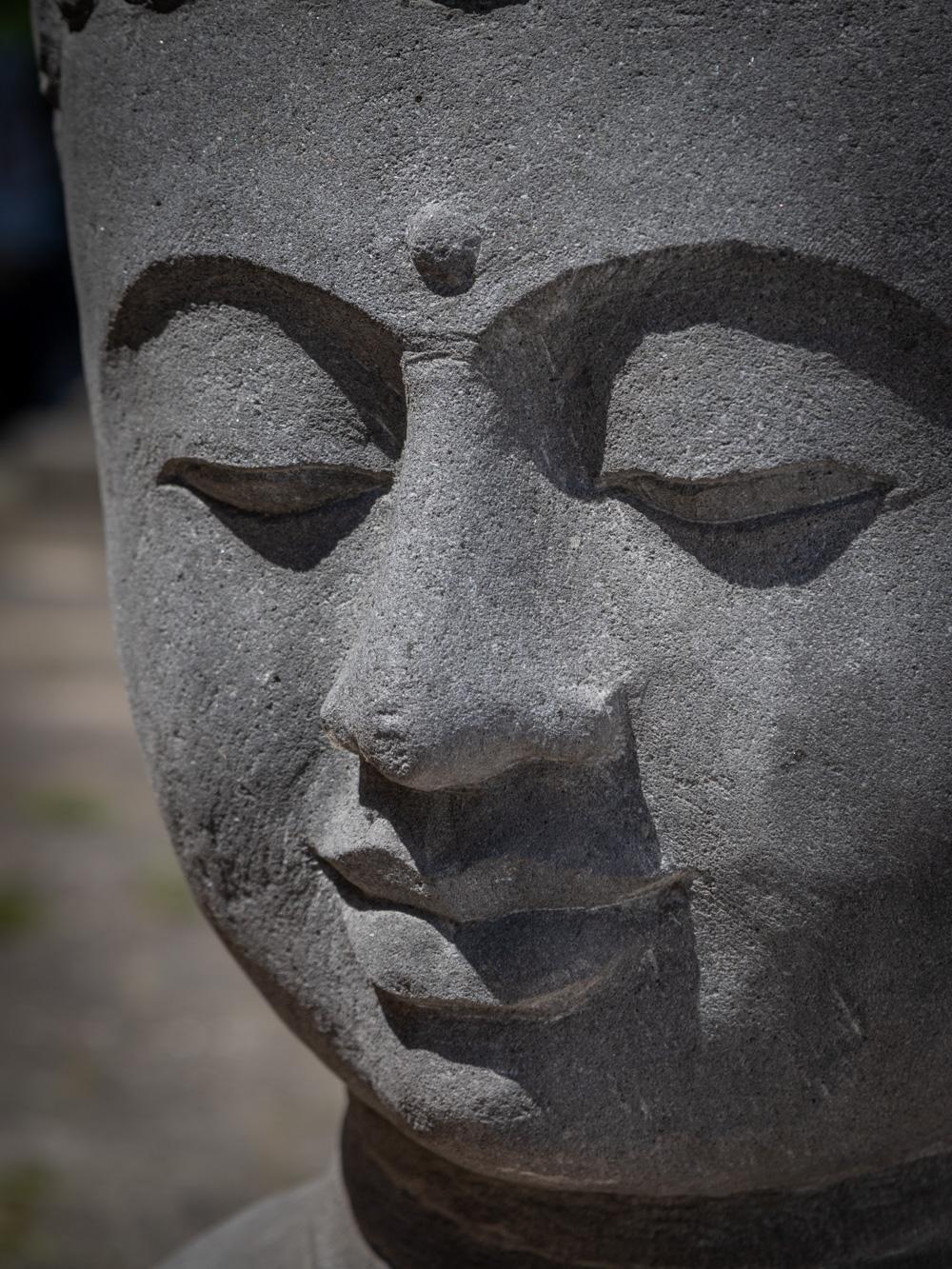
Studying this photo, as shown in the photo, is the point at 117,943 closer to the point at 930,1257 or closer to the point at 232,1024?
the point at 232,1024

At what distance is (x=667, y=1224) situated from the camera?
1.14m

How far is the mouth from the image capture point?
0.96 metres

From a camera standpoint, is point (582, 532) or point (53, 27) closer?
point (582, 532)

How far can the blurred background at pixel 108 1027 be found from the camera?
7.61 feet

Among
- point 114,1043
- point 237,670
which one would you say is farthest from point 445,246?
point 114,1043

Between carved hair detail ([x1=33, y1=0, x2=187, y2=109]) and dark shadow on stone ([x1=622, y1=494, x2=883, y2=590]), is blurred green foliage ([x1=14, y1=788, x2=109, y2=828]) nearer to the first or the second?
carved hair detail ([x1=33, y1=0, x2=187, y2=109])

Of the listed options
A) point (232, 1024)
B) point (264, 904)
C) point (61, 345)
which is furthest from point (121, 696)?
point (61, 345)

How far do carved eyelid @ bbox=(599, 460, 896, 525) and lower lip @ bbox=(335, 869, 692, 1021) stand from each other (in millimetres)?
209

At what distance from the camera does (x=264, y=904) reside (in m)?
1.09

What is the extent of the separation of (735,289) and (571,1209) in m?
0.65

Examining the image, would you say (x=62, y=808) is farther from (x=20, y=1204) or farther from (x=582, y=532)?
(x=582, y=532)

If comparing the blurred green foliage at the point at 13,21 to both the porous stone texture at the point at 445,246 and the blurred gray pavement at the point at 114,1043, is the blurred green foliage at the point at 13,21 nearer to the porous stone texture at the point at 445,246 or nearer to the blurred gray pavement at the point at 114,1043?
the blurred gray pavement at the point at 114,1043

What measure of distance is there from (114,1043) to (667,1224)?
1.80 meters

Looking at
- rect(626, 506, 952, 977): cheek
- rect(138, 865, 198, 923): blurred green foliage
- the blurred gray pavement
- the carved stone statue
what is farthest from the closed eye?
rect(138, 865, 198, 923): blurred green foliage
